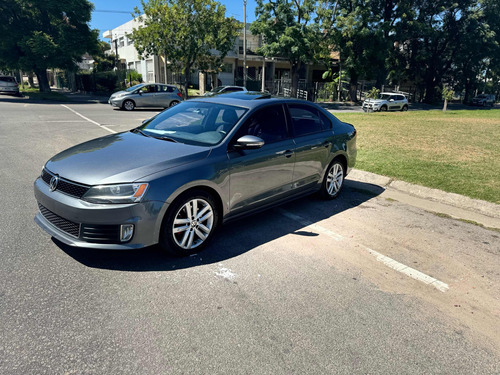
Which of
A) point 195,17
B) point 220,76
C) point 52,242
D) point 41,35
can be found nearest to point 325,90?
point 220,76

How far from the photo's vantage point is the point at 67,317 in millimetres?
2869

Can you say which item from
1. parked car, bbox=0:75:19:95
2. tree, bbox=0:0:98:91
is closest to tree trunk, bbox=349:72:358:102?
tree, bbox=0:0:98:91

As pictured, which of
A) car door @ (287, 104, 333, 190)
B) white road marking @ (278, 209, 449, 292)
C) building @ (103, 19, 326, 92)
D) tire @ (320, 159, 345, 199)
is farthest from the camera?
building @ (103, 19, 326, 92)

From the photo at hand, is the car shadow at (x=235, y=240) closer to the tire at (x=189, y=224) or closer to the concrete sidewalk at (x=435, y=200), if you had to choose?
the tire at (x=189, y=224)

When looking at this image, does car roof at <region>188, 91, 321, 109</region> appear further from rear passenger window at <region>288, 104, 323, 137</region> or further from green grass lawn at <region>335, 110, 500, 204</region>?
green grass lawn at <region>335, 110, 500, 204</region>

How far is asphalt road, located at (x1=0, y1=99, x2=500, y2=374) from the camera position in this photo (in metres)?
2.55

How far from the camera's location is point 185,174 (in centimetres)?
373

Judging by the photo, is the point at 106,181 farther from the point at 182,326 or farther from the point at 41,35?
the point at 41,35

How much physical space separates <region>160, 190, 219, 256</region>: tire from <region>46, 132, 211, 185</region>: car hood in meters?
0.41

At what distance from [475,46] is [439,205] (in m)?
44.3

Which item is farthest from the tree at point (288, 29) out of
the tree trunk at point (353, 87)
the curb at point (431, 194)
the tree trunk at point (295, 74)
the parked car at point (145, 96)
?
the curb at point (431, 194)

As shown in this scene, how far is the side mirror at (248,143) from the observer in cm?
417

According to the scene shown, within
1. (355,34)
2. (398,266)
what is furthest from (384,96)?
(398,266)

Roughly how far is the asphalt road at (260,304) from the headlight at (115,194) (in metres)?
0.71
